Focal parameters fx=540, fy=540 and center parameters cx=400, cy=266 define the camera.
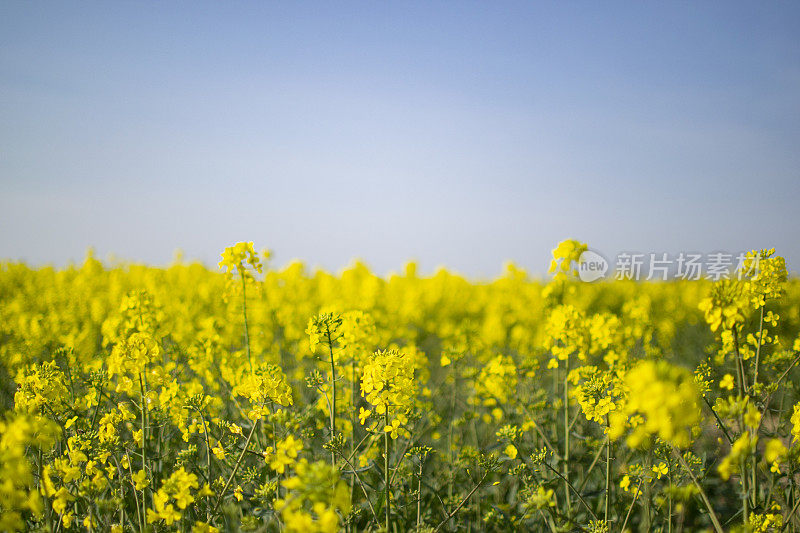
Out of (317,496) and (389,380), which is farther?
(389,380)

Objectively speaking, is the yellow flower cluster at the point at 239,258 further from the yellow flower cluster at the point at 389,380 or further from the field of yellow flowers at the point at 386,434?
the yellow flower cluster at the point at 389,380

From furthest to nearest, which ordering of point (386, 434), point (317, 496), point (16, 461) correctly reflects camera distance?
1. point (386, 434)
2. point (16, 461)
3. point (317, 496)

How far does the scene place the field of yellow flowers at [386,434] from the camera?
2291 millimetres

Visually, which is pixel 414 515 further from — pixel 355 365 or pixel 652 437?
pixel 652 437

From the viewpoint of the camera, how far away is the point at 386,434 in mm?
2465

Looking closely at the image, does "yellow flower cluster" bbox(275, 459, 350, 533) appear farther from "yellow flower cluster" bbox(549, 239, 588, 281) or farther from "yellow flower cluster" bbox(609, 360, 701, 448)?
"yellow flower cluster" bbox(549, 239, 588, 281)

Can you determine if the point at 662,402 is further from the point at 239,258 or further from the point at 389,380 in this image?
the point at 239,258

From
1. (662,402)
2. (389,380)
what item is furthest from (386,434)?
(662,402)

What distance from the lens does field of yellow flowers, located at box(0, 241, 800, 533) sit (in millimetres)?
2291

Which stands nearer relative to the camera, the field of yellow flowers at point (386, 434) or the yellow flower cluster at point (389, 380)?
the field of yellow flowers at point (386, 434)

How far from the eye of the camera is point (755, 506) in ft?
9.26

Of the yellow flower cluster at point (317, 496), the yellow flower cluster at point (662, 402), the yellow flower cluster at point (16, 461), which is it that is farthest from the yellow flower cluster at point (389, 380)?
the yellow flower cluster at point (16, 461)

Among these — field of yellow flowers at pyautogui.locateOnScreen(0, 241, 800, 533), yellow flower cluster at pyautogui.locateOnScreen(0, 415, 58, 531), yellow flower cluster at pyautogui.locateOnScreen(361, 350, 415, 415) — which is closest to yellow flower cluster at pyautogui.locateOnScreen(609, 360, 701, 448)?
field of yellow flowers at pyautogui.locateOnScreen(0, 241, 800, 533)

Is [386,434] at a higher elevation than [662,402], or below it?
below
